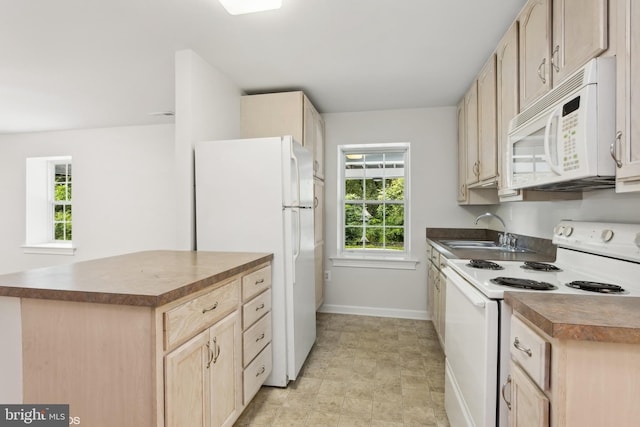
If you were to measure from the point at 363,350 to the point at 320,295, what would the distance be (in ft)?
3.18

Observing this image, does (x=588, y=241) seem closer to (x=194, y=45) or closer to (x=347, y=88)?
(x=347, y=88)

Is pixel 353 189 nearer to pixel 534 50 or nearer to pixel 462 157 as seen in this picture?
pixel 462 157

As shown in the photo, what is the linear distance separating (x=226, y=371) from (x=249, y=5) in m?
1.85

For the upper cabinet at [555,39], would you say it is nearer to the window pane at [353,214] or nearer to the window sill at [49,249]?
the window pane at [353,214]

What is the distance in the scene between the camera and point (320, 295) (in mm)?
3553

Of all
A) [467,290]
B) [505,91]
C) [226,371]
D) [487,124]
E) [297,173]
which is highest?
[505,91]

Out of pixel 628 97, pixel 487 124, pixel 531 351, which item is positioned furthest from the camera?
pixel 487 124

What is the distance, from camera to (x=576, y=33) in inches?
49.2

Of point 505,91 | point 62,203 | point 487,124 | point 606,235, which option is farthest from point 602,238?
point 62,203

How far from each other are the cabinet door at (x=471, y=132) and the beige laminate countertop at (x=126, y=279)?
2.03m

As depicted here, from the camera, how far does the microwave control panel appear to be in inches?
44.8

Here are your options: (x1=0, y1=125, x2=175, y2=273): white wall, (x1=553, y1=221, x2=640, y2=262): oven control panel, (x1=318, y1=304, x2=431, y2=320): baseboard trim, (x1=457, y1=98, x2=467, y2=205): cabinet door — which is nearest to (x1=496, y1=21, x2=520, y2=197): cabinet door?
(x1=553, y1=221, x2=640, y2=262): oven control panel

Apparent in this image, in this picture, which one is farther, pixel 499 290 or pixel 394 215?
pixel 394 215

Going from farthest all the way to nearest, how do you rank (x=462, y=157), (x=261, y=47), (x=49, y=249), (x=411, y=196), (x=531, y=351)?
(x=49, y=249) → (x=411, y=196) → (x=462, y=157) → (x=261, y=47) → (x=531, y=351)
